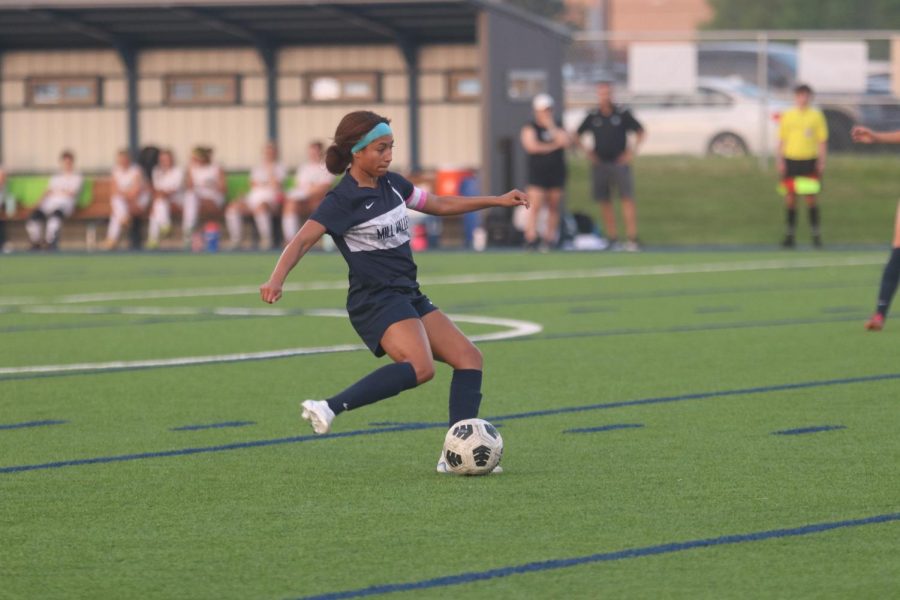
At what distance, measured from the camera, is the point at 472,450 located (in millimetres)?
7637

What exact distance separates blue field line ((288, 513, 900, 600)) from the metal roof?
2140cm

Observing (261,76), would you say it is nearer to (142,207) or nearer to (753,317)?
(142,207)

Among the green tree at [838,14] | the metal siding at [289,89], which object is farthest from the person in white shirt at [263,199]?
the green tree at [838,14]

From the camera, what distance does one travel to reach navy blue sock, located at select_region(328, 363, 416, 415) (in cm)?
785

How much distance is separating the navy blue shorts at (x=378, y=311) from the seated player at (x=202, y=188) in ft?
69.6

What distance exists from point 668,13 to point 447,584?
8091 cm

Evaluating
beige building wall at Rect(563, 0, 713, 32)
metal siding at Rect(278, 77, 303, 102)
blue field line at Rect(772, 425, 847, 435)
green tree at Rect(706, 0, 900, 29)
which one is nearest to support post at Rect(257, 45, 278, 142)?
metal siding at Rect(278, 77, 303, 102)

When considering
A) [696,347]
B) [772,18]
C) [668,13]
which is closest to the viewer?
[696,347]

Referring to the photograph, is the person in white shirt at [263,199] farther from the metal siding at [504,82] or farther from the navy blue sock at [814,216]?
the navy blue sock at [814,216]

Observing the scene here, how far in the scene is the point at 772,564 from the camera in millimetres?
5867

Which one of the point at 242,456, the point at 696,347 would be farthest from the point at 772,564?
the point at 696,347

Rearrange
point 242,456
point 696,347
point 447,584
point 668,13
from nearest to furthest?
point 447,584 < point 242,456 < point 696,347 < point 668,13

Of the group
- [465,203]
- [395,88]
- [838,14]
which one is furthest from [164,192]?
Result: [838,14]

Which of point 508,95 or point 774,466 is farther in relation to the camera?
point 508,95
